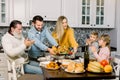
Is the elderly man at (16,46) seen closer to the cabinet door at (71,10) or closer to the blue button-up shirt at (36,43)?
the blue button-up shirt at (36,43)

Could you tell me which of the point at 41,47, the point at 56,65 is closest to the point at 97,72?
the point at 56,65

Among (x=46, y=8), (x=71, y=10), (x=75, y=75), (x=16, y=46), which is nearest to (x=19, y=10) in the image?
(x=46, y=8)

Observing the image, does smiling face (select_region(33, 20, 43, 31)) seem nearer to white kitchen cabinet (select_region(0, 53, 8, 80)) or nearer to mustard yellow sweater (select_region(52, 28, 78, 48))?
mustard yellow sweater (select_region(52, 28, 78, 48))

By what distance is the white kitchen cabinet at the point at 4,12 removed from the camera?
5.59 meters

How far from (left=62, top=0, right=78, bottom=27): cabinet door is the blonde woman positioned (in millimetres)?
806

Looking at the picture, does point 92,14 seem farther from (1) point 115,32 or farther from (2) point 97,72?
(2) point 97,72

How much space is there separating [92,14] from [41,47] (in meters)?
2.02

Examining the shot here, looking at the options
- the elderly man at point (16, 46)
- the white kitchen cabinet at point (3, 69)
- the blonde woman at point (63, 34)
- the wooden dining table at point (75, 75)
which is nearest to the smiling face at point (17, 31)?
the elderly man at point (16, 46)

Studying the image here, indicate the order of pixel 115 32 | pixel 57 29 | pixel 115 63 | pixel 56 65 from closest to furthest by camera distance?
pixel 56 65 < pixel 115 63 < pixel 57 29 < pixel 115 32

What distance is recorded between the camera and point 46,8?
5.75 meters

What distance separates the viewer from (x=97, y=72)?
319 cm

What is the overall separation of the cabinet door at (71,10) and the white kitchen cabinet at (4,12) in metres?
1.12

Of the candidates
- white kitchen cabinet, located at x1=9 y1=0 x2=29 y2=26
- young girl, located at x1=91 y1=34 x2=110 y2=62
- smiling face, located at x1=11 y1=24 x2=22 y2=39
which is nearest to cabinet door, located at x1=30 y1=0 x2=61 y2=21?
white kitchen cabinet, located at x1=9 y1=0 x2=29 y2=26

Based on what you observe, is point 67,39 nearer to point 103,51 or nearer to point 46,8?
point 46,8
